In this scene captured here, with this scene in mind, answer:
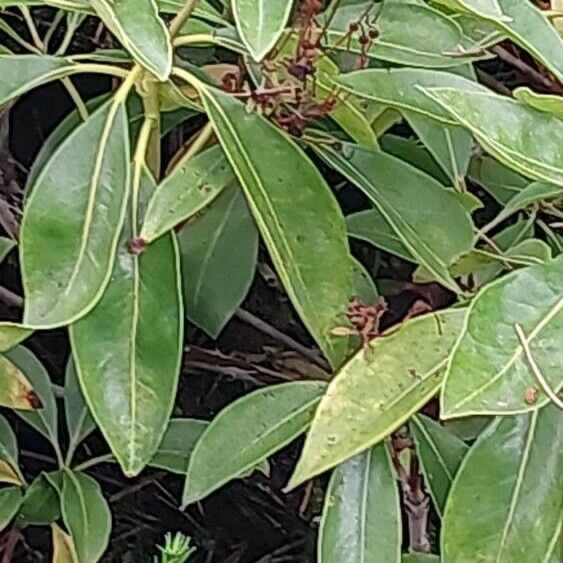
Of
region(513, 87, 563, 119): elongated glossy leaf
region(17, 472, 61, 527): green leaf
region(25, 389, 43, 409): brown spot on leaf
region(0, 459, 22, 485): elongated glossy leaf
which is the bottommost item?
region(17, 472, 61, 527): green leaf

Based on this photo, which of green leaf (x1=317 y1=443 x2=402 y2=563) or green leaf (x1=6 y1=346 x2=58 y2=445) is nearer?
green leaf (x1=317 y1=443 x2=402 y2=563)

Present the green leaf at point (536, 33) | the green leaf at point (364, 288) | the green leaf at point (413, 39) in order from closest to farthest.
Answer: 1. the green leaf at point (536, 33)
2. the green leaf at point (413, 39)
3. the green leaf at point (364, 288)

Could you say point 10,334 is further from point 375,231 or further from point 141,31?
point 375,231

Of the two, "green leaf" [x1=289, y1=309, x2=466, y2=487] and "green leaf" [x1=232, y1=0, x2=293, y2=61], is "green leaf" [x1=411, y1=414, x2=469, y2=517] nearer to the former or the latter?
"green leaf" [x1=289, y1=309, x2=466, y2=487]

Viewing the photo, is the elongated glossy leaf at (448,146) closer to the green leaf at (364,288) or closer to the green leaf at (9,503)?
the green leaf at (364,288)

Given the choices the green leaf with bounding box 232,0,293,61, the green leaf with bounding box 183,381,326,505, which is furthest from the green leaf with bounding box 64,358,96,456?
the green leaf with bounding box 232,0,293,61

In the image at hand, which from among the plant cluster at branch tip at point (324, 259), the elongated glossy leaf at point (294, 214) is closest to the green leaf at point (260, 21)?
the plant cluster at branch tip at point (324, 259)

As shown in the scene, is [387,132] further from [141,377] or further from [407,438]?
[141,377]
